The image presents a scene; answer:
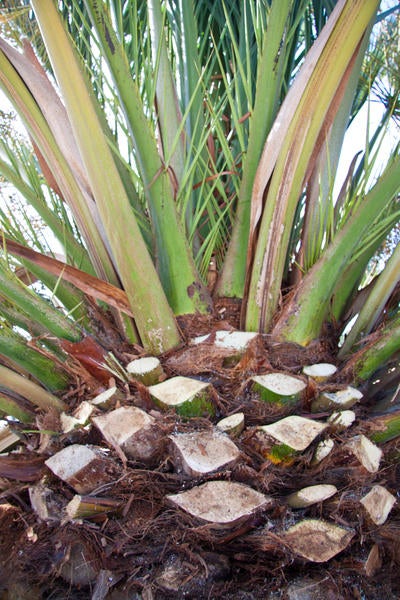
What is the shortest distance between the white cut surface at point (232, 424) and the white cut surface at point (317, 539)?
0.77 feet

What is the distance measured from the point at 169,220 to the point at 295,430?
2.04 feet

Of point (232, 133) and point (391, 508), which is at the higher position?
point (232, 133)

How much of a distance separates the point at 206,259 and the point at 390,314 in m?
0.57

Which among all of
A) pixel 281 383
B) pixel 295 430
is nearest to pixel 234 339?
pixel 281 383

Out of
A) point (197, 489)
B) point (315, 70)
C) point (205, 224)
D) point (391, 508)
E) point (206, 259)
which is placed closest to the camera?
point (197, 489)

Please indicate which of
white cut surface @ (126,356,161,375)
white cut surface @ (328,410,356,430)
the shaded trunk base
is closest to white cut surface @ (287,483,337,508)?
the shaded trunk base

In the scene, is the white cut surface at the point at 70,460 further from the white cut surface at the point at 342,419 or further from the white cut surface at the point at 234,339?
the white cut surface at the point at 342,419

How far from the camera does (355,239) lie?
4.97 feet

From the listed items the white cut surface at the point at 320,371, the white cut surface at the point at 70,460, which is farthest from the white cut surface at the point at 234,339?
the white cut surface at the point at 70,460

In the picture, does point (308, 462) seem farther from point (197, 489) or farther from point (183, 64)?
point (183, 64)

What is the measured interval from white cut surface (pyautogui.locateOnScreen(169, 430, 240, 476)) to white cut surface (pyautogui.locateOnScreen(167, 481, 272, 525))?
39 mm

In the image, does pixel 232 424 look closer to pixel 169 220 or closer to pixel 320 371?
pixel 320 371

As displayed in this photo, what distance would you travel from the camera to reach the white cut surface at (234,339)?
1440 mm

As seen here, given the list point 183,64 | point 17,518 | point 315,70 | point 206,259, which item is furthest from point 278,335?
point 183,64
